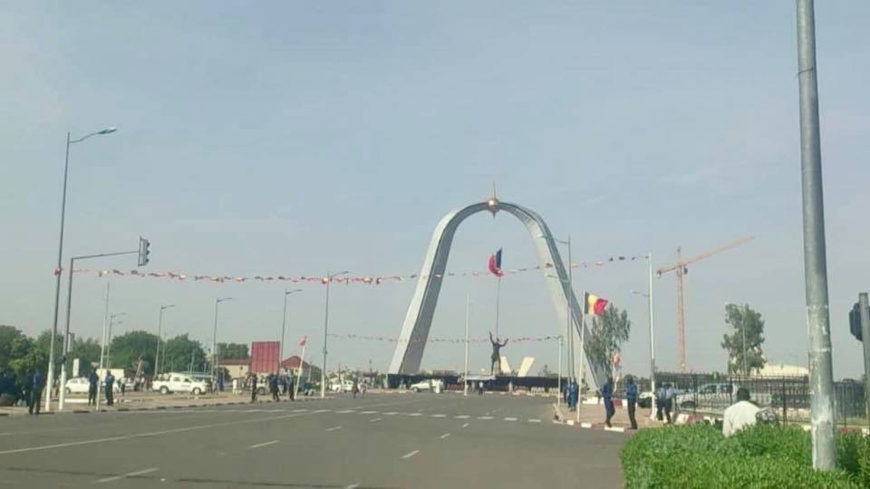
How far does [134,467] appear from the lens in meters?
16.4

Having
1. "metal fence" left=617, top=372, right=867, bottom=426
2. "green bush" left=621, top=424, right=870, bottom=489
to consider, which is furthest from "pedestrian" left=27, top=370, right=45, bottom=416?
"green bush" left=621, top=424, right=870, bottom=489

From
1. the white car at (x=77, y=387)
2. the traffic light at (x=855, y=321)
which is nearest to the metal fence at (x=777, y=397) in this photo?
the traffic light at (x=855, y=321)

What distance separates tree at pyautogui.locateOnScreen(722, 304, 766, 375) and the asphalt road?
51.6 metres

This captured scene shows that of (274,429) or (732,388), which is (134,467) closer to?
(274,429)

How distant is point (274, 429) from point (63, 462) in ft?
41.7

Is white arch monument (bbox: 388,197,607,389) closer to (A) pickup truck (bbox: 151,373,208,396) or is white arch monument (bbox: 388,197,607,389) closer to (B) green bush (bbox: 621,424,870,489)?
(A) pickup truck (bbox: 151,373,208,396)

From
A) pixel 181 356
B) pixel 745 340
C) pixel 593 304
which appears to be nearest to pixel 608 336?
pixel 745 340

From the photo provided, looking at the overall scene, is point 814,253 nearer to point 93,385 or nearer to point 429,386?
point 93,385

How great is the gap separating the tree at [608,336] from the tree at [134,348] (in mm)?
96212

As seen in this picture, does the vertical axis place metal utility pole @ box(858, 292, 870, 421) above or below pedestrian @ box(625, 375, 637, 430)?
above

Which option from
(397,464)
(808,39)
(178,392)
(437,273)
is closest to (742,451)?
(808,39)

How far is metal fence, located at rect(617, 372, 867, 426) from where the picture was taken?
34.1 m

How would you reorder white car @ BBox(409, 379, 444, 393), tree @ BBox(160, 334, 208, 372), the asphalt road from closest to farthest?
the asphalt road < white car @ BBox(409, 379, 444, 393) < tree @ BBox(160, 334, 208, 372)

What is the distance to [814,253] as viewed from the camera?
8.98m
